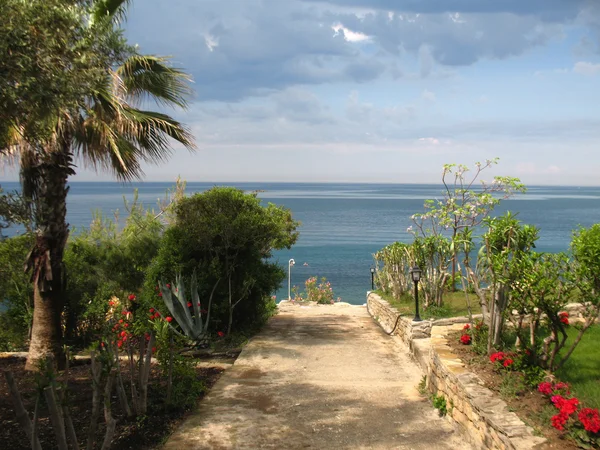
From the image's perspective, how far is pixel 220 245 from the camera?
1035cm

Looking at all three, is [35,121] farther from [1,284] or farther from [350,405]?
[1,284]

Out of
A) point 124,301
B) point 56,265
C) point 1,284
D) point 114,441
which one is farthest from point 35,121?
point 124,301

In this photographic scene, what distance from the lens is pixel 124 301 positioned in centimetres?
1196

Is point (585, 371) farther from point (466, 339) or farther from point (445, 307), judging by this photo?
point (445, 307)

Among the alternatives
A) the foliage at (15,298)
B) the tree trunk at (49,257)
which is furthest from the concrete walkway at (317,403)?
the foliage at (15,298)

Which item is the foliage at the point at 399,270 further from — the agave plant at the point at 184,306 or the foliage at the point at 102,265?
the foliage at the point at 102,265

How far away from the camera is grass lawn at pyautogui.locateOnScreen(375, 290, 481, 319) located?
33.1 ft

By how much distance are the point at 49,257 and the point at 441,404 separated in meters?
5.78

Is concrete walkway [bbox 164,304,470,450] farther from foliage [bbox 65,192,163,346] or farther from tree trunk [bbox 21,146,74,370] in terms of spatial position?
foliage [bbox 65,192,163,346]

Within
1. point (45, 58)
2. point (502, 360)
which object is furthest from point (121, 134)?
point (502, 360)

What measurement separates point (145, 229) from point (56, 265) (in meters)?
5.23

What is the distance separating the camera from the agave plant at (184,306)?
9273mm

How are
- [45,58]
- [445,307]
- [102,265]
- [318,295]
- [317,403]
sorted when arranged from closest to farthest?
[45,58] → [317,403] → [445,307] → [102,265] → [318,295]

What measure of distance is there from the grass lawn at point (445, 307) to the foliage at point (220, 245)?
3.21 metres
